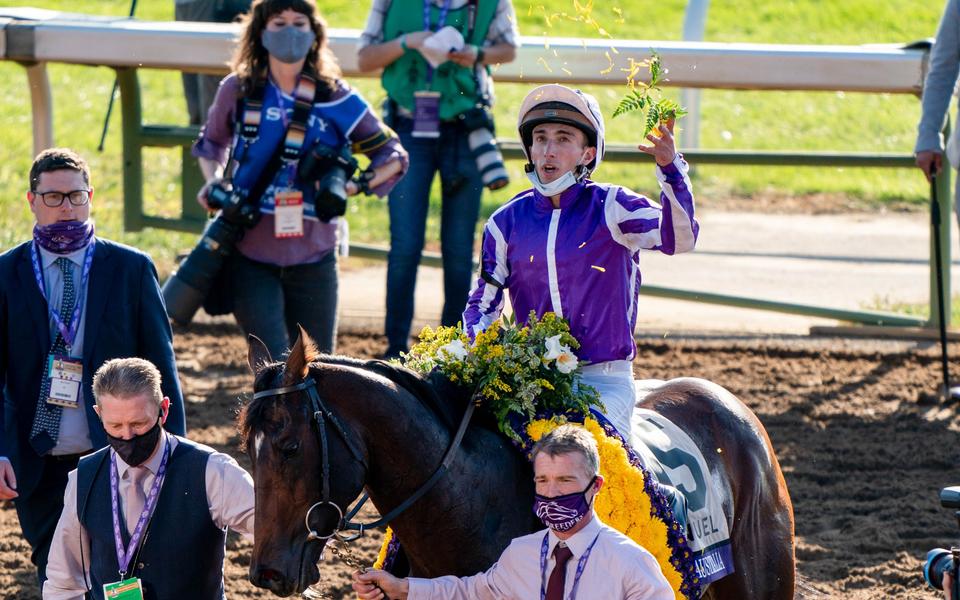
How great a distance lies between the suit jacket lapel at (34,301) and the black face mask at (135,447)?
104cm

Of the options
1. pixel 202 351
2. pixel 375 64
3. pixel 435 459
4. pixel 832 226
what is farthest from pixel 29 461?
pixel 832 226

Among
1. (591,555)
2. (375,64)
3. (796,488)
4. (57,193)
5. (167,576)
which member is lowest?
(796,488)

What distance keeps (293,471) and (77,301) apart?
1791 millimetres

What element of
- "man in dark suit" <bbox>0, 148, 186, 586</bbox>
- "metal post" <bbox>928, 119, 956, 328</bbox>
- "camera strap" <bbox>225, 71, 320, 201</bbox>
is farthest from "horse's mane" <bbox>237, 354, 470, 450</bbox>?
"metal post" <bbox>928, 119, 956, 328</bbox>

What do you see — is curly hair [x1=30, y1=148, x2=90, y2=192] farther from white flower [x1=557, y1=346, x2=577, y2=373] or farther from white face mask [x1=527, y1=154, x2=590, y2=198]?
white flower [x1=557, y1=346, x2=577, y2=373]

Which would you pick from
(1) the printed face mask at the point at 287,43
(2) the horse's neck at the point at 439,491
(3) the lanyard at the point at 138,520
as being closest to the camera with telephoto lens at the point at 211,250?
(1) the printed face mask at the point at 287,43

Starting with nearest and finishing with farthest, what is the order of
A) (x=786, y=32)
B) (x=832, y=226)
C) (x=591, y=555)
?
(x=591, y=555), (x=832, y=226), (x=786, y=32)

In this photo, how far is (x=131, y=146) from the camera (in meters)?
10.6

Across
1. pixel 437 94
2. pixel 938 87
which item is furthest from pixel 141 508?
pixel 938 87

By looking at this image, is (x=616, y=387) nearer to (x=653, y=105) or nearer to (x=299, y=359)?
(x=653, y=105)

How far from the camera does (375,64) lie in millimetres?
8414

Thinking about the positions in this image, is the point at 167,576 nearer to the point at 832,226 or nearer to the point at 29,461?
the point at 29,461

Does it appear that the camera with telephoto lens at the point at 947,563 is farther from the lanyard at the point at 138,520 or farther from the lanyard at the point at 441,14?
the lanyard at the point at 441,14

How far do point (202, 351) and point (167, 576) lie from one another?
18.8 ft
